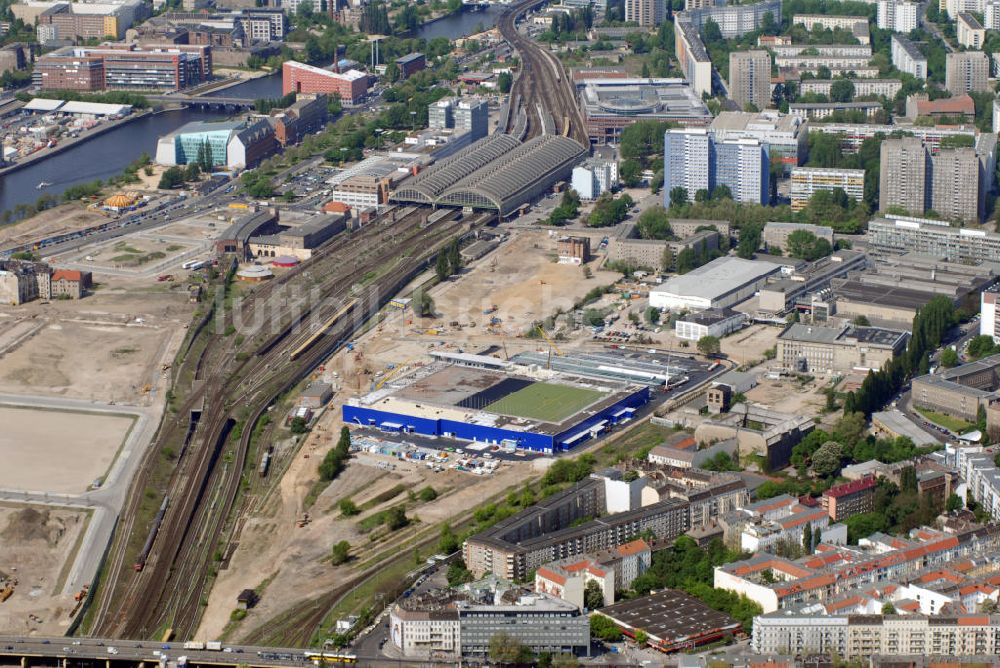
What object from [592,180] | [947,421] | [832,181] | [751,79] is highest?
[751,79]

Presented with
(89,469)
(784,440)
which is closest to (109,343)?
(89,469)

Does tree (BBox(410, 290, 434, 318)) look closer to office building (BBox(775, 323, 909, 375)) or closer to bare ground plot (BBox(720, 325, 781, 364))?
bare ground plot (BBox(720, 325, 781, 364))

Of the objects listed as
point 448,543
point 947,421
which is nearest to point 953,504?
point 947,421

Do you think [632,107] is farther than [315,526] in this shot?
Yes

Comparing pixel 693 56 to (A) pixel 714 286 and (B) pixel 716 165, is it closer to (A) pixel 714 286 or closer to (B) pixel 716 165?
(B) pixel 716 165

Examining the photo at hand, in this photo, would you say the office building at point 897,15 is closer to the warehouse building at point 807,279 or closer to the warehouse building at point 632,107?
the warehouse building at point 632,107

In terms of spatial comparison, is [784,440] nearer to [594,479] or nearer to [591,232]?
[594,479]
